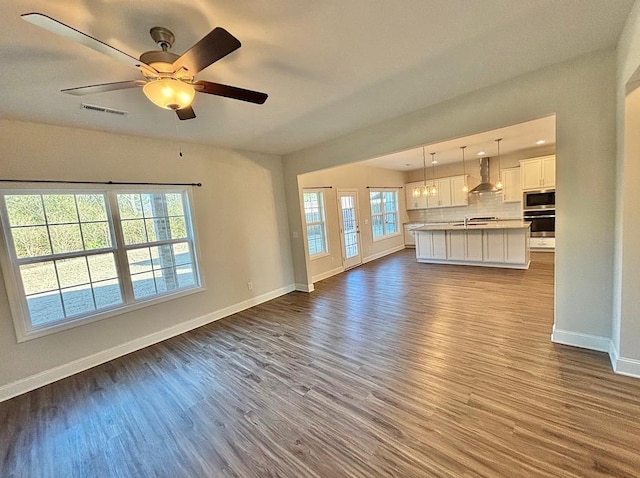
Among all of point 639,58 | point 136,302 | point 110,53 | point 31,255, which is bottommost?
point 136,302

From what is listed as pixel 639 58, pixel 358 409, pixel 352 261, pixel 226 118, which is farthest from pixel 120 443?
pixel 352 261

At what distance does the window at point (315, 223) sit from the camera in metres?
6.05

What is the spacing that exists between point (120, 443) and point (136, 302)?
187cm

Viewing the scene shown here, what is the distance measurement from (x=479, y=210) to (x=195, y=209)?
303 inches

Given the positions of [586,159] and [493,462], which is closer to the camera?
[493,462]

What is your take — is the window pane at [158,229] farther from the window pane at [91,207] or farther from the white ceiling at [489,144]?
the white ceiling at [489,144]

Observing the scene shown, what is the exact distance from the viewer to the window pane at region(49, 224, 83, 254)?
294cm

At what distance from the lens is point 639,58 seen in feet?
5.31

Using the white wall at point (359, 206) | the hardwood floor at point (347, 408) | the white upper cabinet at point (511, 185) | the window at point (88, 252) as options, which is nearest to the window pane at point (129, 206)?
the window at point (88, 252)

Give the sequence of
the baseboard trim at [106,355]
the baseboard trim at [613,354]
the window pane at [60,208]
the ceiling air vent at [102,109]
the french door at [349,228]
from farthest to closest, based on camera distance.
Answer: the french door at [349,228]
the window pane at [60,208]
the baseboard trim at [106,355]
the ceiling air vent at [102,109]
the baseboard trim at [613,354]

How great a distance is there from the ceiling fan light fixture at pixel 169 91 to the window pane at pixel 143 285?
2608 mm

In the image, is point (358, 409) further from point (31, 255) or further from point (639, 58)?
point (31, 255)

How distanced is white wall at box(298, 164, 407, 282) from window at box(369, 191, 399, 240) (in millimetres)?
195

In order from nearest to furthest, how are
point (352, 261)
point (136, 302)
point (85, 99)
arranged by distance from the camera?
point (85, 99), point (136, 302), point (352, 261)
